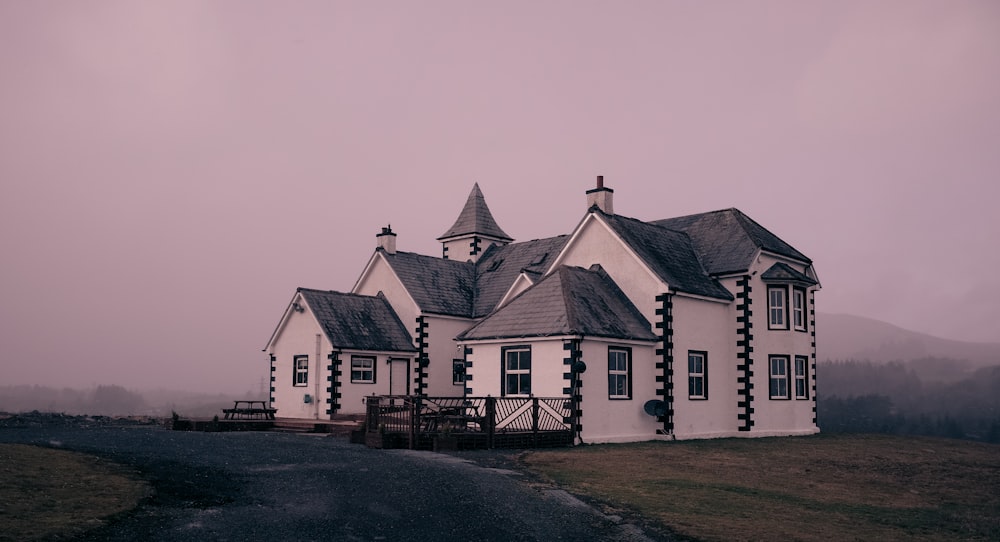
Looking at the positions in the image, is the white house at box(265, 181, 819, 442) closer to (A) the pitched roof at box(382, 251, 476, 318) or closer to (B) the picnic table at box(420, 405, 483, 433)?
(A) the pitched roof at box(382, 251, 476, 318)

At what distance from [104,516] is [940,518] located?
13578mm

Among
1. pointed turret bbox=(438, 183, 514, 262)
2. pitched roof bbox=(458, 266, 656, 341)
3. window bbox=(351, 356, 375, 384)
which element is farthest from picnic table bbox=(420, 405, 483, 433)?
pointed turret bbox=(438, 183, 514, 262)

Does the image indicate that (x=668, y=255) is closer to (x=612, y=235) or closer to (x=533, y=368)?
(x=612, y=235)

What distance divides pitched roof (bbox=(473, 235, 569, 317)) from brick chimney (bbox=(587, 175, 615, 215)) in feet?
22.8

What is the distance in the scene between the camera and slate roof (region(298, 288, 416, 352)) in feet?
124

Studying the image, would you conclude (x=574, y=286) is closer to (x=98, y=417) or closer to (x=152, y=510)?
(x=152, y=510)

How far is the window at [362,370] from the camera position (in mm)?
37906

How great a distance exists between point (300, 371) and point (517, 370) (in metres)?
13.7

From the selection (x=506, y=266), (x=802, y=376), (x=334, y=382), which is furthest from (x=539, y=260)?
(x=802, y=376)

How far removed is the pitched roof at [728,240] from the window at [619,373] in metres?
6.81

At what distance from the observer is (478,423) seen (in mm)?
26125

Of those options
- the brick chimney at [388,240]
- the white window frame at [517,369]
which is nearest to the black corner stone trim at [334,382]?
the brick chimney at [388,240]

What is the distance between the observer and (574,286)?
30156mm

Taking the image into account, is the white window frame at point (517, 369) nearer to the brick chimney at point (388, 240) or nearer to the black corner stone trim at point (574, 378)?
the black corner stone trim at point (574, 378)
